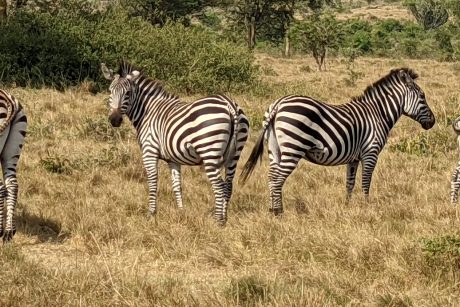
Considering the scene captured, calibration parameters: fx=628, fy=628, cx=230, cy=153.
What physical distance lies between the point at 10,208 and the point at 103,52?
1335 centimetres

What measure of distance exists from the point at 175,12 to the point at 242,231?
32139 millimetres

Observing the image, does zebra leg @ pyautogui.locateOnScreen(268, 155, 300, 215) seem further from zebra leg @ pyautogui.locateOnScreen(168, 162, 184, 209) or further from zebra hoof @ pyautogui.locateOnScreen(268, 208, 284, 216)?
zebra leg @ pyautogui.locateOnScreen(168, 162, 184, 209)

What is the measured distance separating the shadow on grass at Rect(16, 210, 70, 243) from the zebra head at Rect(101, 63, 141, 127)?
1482 millimetres

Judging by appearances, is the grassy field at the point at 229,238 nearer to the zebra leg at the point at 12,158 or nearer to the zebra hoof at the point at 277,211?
the zebra hoof at the point at 277,211

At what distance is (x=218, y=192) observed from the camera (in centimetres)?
740

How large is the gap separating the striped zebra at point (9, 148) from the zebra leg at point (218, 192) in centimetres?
214

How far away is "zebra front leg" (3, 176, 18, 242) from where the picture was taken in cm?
675

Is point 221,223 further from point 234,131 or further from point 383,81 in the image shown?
point 383,81

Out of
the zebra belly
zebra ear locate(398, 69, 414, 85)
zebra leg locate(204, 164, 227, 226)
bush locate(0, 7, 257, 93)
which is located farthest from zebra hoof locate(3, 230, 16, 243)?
bush locate(0, 7, 257, 93)

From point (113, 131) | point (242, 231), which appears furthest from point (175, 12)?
point (242, 231)

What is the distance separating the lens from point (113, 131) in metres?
12.7

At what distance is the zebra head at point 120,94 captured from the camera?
803 cm

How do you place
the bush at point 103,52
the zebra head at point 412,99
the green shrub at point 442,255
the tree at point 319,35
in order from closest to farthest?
the green shrub at point 442,255 → the zebra head at point 412,99 → the bush at point 103,52 → the tree at point 319,35

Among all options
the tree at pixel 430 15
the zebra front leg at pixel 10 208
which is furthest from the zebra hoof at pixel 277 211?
the tree at pixel 430 15
